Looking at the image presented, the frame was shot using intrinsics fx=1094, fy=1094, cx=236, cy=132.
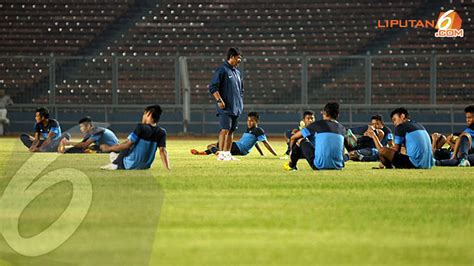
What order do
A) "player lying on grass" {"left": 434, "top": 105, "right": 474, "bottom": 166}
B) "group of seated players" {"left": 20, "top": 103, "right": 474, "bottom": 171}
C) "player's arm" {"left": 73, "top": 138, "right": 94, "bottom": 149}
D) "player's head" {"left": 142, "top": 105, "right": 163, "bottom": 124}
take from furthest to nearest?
"player's arm" {"left": 73, "top": 138, "right": 94, "bottom": 149} → "player lying on grass" {"left": 434, "top": 105, "right": 474, "bottom": 166} → "group of seated players" {"left": 20, "top": 103, "right": 474, "bottom": 171} → "player's head" {"left": 142, "top": 105, "right": 163, "bottom": 124}

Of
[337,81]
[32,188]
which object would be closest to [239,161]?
[32,188]

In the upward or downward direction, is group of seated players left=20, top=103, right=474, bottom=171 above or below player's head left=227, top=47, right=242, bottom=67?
below

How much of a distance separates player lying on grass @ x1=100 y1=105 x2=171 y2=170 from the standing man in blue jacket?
3.42 meters

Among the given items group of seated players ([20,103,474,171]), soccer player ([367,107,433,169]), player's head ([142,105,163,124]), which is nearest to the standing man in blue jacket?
group of seated players ([20,103,474,171])

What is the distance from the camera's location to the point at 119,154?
49.2 feet

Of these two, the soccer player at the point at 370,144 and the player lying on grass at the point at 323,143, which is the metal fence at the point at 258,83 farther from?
the player lying on grass at the point at 323,143

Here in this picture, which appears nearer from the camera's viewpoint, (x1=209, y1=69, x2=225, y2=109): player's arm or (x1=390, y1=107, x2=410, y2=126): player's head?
(x1=390, y1=107, x2=410, y2=126): player's head

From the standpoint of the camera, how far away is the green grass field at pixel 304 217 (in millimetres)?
7082

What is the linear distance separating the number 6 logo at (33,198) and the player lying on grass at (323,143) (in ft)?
9.93

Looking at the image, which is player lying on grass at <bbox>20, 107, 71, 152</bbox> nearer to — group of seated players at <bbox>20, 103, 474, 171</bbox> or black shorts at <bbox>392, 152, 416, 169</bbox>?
group of seated players at <bbox>20, 103, 474, 171</bbox>

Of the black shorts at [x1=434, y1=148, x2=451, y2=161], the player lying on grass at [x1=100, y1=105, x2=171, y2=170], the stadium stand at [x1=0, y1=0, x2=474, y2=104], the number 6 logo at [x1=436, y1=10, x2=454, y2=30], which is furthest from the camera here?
the number 6 logo at [x1=436, y1=10, x2=454, y2=30]

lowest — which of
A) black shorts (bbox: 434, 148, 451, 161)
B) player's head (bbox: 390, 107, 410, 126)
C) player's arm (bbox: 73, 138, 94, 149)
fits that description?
black shorts (bbox: 434, 148, 451, 161)

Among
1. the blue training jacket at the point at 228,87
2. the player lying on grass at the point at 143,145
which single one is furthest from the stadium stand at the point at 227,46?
the player lying on grass at the point at 143,145

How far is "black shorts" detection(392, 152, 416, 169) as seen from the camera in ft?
51.6
